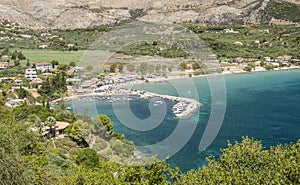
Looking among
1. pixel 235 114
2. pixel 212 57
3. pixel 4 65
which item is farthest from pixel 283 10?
pixel 4 65

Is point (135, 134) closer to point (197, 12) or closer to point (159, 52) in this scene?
point (159, 52)

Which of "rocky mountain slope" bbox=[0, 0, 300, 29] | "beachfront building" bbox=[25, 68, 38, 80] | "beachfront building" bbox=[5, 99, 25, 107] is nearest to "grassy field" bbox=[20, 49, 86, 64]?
"beachfront building" bbox=[25, 68, 38, 80]

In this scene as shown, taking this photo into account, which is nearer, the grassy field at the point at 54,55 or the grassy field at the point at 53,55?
the grassy field at the point at 54,55

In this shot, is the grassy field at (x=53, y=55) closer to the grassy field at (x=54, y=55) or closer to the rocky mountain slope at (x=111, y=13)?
the grassy field at (x=54, y=55)

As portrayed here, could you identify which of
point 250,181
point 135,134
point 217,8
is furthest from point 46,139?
point 217,8

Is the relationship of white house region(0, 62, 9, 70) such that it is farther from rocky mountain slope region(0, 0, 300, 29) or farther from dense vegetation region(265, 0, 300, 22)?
dense vegetation region(265, 0, 300, 22)

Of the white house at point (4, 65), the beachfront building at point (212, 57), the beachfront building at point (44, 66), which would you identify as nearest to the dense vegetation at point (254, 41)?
the beachfront building at point (212, 57)
